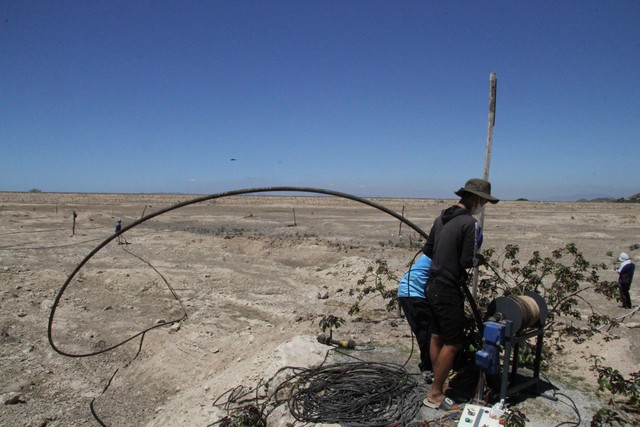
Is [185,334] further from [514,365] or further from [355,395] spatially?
[514,365]

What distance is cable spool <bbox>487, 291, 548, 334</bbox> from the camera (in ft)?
12.2

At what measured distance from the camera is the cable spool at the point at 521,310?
3.73 meters

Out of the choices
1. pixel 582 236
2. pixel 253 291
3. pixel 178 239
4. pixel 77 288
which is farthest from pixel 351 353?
pixel 582 236

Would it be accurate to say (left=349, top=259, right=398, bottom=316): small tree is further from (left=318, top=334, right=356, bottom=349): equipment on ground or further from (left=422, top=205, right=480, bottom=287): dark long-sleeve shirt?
(left=422, top=205, right=480, bottom=287): dark long-sleeve shirt

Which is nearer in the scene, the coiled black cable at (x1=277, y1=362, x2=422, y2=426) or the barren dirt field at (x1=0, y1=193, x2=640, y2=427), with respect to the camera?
the coiled black cable at (x1=277, y1=362, x2=422, y2=426)

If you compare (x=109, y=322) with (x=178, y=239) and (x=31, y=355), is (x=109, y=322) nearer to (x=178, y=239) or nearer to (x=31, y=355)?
(x=31, y=355)

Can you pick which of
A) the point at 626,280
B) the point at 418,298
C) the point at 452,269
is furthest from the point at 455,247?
the point at 626,280

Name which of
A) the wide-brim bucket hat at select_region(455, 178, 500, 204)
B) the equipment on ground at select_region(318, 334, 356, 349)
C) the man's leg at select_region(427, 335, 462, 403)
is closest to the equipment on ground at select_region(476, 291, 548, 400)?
the man's leg at select_region(427, 335, 462, 403)

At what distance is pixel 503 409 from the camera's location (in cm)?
356

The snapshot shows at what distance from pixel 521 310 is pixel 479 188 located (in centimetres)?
108

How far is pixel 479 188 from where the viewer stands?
3.80m

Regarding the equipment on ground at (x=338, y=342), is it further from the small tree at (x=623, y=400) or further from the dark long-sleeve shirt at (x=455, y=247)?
the small tree at (x=623, y=400)

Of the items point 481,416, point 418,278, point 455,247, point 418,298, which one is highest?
point 455,247

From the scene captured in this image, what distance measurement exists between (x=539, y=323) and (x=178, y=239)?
15301mm
